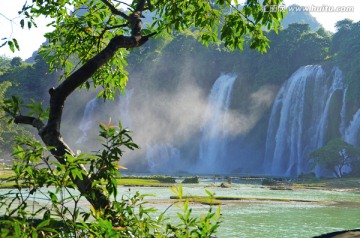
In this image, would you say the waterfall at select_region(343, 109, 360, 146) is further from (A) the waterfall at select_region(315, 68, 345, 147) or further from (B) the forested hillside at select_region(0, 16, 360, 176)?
(B) the forested hillside at select_region(0, 16, 360, 176)

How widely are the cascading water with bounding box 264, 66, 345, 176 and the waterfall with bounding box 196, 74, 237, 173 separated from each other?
12.0 metres

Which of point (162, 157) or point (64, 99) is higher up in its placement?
point (162, 157)

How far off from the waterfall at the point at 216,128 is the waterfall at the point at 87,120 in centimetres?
2020

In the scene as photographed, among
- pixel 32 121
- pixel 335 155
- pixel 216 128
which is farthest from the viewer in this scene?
pixel 216 128

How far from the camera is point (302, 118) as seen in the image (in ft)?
233

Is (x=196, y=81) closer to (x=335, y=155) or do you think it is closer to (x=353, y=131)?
(x=353, y=131)

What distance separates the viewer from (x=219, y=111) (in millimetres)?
85000

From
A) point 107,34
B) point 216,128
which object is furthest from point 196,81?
point 107,34

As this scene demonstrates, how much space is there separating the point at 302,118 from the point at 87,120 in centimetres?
3991

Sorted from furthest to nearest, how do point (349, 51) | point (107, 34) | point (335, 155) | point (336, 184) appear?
point (349, 51) → point (335, 155) → point (336, 184) → point (107, 34)

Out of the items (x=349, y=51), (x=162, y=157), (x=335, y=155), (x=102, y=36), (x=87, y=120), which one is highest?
(x=349, y=51)

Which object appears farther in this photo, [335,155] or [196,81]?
[196,81]

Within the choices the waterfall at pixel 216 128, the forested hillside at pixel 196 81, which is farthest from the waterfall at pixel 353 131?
the waterfall at pixel 216 128

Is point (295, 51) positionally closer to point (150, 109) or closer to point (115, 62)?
point (150, 109)
